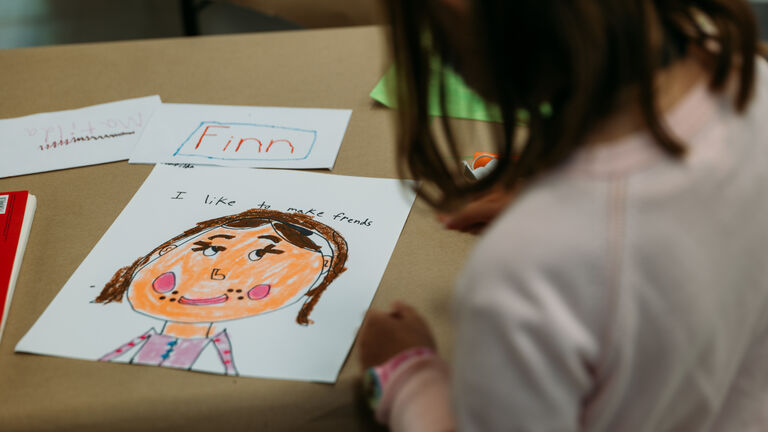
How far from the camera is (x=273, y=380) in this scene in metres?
0.51

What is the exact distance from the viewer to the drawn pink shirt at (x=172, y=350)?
53 cm

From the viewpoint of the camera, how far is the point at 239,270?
0.61 metres

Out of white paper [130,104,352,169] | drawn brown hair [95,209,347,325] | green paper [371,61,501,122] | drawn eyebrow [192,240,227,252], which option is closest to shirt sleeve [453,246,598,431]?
green paper [371,61,501,122]

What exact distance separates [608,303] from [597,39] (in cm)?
14

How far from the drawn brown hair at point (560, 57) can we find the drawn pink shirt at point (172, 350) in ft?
0.78

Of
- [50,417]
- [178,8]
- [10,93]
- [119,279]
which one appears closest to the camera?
[50,417]

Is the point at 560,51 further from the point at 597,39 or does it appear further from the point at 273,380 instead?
the point at 273,380

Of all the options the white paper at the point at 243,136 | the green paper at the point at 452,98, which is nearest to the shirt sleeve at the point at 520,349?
the green paper at the point at 452,98

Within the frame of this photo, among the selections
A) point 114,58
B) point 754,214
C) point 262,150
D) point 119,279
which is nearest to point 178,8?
point 114,58

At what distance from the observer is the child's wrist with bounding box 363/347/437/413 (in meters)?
0.49

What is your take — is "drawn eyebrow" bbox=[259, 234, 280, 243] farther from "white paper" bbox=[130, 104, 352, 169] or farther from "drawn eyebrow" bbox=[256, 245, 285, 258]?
"white paper" bbox=[130, 104, 352, 169]

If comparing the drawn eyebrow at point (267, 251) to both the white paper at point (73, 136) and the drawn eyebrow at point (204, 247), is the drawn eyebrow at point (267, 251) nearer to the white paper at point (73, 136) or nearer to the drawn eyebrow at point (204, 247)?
the drawn eyebrow at point (204, 247)

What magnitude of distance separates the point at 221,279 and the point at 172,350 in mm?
85

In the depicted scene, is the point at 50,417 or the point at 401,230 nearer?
the point at 50,417
